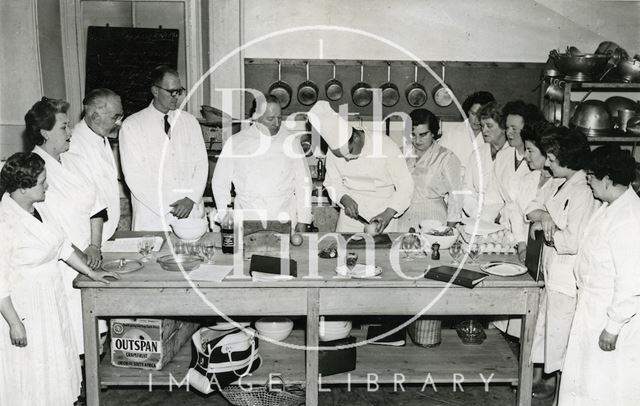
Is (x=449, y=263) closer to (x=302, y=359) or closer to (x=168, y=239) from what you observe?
(x=302, y=359)

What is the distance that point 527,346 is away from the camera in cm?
326

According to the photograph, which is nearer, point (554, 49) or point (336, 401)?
point (336, 401)

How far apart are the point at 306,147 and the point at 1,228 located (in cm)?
385

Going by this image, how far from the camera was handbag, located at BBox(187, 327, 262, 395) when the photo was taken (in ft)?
10.9

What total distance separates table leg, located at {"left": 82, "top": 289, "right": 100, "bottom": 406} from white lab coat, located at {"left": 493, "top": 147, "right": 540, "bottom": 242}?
104 inches

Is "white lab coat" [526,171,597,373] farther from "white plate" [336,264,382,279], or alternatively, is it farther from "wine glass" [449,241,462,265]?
"white plate" [336,264,382,279]

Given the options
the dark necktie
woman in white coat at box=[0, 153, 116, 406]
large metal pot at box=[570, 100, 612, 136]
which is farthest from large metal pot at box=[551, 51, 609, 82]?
woman in white coat at box=[0, 153, 116, 406]

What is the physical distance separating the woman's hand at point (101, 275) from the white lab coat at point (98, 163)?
0.77 metres

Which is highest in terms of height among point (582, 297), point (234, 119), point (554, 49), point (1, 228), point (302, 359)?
point (554, 49)

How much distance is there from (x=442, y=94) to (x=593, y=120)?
64.1 inches

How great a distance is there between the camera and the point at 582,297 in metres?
3.05

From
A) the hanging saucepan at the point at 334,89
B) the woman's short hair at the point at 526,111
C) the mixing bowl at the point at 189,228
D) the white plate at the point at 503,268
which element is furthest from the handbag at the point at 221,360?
the hanging saucepan at the point at 334,89

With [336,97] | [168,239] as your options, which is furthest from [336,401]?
[336,97]

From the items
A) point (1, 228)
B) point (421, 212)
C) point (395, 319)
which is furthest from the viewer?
point (421, 212)
